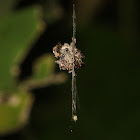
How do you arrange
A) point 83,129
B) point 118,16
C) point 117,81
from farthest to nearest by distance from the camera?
point 118,16, point 117,81, point 83,129

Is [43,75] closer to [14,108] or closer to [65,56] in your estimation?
[14,108]

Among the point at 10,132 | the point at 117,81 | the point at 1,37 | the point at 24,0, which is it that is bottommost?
the point at 10,132

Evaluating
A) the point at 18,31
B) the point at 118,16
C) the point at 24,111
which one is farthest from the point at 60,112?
the point at 118,16

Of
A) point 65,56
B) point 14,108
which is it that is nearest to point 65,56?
point 65,56

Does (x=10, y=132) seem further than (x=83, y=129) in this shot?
No

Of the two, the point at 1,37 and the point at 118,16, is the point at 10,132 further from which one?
the point at 118,16

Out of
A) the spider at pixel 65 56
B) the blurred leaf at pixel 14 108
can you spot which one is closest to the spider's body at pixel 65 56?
the spider at pixel 65 56
